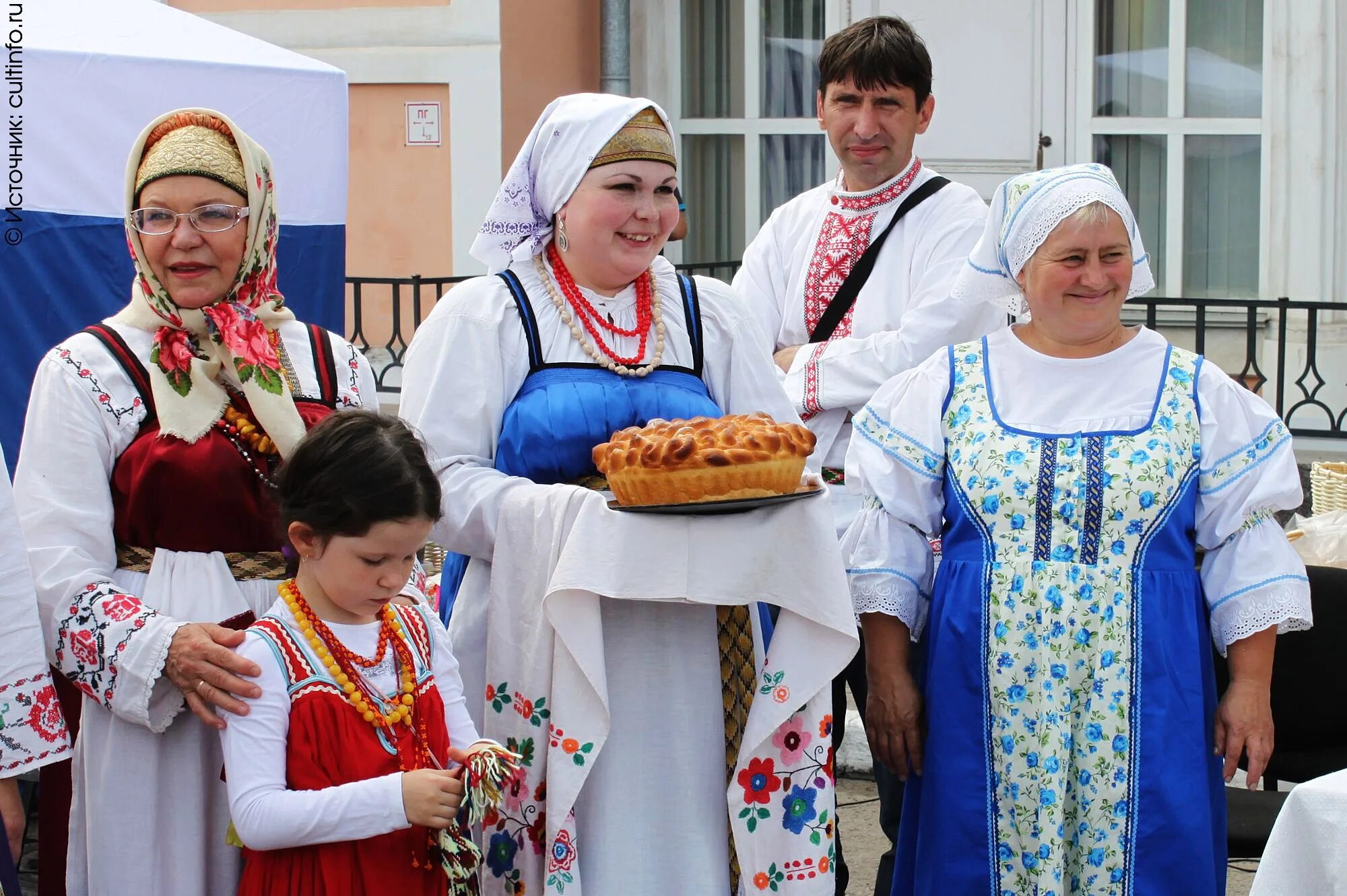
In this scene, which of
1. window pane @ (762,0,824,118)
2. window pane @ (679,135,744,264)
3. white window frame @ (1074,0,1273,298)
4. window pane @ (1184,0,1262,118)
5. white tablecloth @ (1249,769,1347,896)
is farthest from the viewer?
window pane @ (679,135,744,264)

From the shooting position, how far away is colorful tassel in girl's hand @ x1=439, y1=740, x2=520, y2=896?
2131mm

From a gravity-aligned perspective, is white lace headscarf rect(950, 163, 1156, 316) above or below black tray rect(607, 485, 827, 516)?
above

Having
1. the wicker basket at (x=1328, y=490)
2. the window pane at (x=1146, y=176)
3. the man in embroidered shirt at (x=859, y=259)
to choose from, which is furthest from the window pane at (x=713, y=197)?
the man in embroidered shirt at (x=859, y=259)

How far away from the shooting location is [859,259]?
3.59 metres

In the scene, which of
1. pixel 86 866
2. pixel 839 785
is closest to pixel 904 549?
pixel 86 866

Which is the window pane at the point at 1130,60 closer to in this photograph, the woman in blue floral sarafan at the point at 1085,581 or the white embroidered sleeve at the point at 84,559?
the woman in blue floral sarafan at the point at 1085,581

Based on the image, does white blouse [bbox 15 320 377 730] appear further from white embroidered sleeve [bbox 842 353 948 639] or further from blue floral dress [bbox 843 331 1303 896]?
blue floral dress [bbox 843 331 1303 896]

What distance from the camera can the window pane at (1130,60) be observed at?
9047 millimetres

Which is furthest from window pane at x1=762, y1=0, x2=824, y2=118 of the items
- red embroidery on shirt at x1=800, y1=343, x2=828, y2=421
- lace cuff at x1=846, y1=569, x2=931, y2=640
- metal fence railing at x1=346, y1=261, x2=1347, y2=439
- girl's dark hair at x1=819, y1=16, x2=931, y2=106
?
lace cuff at x1=846, y1=569, x2=931, y2=640

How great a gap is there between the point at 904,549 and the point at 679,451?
0.67m

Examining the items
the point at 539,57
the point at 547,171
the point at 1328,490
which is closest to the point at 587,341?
the point at 547,171

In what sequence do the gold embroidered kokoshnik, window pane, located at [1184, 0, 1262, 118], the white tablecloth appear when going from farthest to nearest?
Answer: window pane, located at [1184, 0, 1262, 118] → the gold embroidered kokoshnik → the white tablecloth

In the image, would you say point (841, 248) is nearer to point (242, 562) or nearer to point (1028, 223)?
point (1028, 223)

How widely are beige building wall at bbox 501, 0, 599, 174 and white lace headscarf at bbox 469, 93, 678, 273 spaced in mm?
6733
